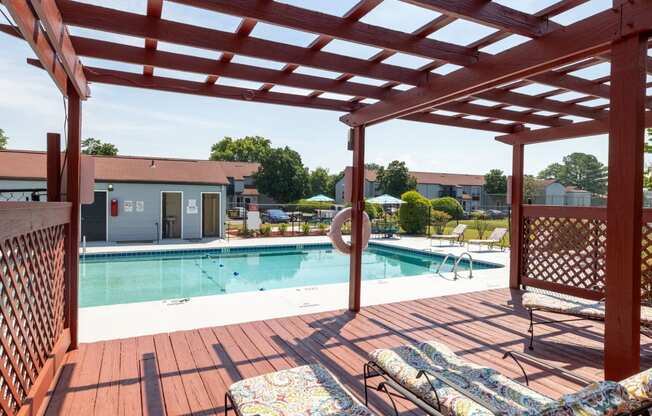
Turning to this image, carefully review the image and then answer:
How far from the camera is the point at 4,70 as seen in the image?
524 centimetres

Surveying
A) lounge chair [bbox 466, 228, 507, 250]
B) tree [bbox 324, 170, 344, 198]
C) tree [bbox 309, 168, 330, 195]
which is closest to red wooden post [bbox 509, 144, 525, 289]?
lounge chair [bbox 466, 228, 507, 250]

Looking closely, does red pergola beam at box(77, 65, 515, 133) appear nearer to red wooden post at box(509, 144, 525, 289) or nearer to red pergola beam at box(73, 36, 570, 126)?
red pergola beam at box(73, 36, 570, 126)

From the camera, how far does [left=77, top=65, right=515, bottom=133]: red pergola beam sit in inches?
145

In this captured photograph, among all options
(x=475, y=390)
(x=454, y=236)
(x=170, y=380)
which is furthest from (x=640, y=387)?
(x=454, y=236)

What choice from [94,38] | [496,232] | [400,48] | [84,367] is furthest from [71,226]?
[496,232]

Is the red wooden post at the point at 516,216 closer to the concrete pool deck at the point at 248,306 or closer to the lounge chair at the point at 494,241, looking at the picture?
the concrete pool deck at the point at 248,306

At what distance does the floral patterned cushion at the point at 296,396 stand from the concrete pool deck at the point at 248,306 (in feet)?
7.85

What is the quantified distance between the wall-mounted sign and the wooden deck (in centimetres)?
1100

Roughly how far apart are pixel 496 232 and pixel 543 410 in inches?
478

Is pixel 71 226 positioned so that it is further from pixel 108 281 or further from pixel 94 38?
pixel 108 281

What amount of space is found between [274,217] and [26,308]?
20.3 meters

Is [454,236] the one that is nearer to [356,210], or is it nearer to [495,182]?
[356,210]

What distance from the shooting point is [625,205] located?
229 centimetres

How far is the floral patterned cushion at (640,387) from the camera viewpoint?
1.53 m
